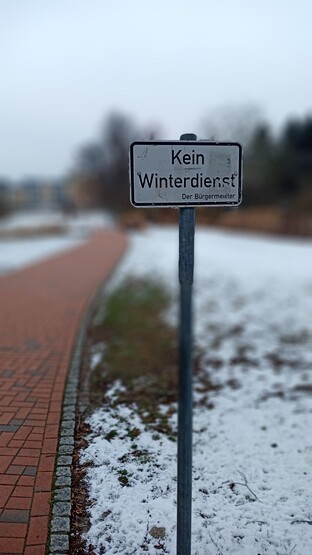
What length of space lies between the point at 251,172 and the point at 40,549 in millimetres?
36114

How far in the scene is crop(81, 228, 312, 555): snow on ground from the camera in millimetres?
2311

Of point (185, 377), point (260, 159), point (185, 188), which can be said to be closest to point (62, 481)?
point (185, 377)

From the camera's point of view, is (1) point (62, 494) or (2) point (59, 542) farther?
(1) point (62, 494)

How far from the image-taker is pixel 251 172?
3547 centimetres

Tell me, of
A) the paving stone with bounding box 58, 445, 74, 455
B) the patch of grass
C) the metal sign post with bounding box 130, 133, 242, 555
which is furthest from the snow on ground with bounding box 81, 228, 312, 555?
the metal sign post with bounding box 130, 133, 242, 555

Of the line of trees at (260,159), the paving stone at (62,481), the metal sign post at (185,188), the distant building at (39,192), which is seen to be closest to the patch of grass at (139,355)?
the paving stone at (62,481)

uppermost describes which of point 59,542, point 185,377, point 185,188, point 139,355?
point 185,188

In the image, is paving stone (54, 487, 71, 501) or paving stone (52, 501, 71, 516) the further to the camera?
paving stone (54, 487, 71, 501)

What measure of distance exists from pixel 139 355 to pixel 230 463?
2407mm

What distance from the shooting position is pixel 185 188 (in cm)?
186

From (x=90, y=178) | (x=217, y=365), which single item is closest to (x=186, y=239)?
(x=217, y=365)

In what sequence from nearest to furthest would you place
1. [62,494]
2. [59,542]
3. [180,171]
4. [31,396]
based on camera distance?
[180,171]
[59,542]
[62,494]
[31,396]

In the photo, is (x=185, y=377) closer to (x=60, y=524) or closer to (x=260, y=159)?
(x=60, y=524)

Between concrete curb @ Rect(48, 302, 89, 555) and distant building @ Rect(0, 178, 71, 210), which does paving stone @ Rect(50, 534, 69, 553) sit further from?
distant building @ Rect(0, 178, 71, 210)
